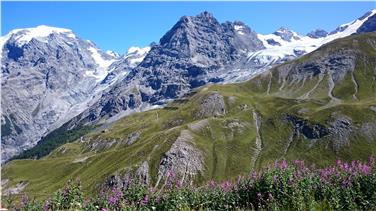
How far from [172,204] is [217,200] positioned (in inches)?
119

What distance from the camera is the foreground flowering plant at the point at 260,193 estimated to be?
20.1 meters

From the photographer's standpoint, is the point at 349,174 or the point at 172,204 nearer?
the point at 172,204

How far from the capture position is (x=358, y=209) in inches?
777

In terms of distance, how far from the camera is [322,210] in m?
18.4

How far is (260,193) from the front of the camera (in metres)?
21.7

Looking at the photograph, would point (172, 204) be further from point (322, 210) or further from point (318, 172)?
point (318, 172)

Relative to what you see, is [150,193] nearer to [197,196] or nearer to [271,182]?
[197,196]

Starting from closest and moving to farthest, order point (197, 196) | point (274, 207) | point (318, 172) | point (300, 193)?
point (274, 207)
point (300, 193)
point (197, 196)
point (318, 172)

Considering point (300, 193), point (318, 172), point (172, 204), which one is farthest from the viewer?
point (318, 172)

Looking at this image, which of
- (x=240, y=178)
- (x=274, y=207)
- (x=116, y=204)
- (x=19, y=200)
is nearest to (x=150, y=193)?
(x=116, y=204)

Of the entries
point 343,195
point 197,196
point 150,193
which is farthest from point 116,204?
point 343,195

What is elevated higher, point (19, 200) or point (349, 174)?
point (349, 174)

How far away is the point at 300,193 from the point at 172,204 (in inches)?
219

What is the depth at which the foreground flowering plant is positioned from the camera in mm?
20141
